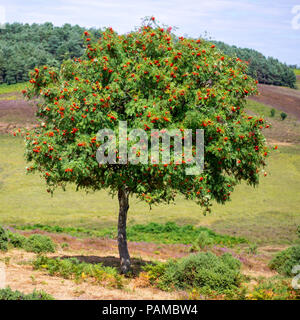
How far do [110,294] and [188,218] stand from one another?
84.2ft

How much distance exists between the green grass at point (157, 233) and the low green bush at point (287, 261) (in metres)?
6.31

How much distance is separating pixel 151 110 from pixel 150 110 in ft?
0.19

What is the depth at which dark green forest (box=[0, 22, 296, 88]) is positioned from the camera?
120688 millimetres

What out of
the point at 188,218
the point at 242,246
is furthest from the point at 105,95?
the point at 188,218

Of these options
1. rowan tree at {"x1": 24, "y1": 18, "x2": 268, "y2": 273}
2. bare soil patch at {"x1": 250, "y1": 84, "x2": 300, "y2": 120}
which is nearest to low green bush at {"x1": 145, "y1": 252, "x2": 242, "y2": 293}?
rowan tree at {"x1": 24, "y1": 18, "x2": 268, "y2": 273}

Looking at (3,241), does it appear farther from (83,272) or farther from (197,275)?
(197,275)

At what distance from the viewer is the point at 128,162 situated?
48.4 feet

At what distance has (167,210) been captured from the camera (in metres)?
41.5

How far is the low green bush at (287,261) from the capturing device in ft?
68.9

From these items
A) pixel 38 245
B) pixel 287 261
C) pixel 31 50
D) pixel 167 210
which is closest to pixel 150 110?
pixel 38 245

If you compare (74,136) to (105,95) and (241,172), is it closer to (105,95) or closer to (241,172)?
(105,95)

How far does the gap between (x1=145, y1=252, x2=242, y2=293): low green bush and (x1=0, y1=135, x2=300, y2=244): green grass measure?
17604 mm

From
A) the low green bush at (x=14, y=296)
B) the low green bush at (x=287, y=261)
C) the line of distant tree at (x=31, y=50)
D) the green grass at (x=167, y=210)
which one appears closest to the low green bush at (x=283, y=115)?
the green grass at (x=167, y=210)

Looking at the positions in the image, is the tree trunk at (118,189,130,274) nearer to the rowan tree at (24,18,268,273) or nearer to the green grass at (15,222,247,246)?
the rowan tree at (24,18,268,273)
